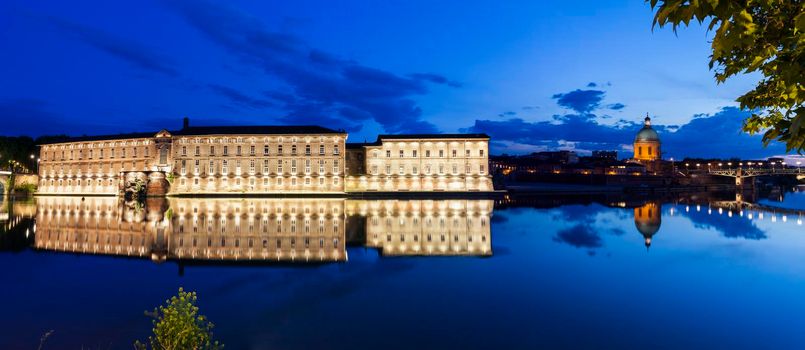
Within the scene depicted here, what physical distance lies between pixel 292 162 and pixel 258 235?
42427 mm

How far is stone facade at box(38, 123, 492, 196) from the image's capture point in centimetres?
6862

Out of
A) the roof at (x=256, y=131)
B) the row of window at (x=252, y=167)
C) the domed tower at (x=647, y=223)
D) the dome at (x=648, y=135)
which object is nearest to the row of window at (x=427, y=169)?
the row of window at (x=252, y=167)

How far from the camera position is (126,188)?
220ft

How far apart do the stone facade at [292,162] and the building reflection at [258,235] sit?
90.6 feet

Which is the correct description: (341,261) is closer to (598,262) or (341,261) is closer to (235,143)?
(598,262)

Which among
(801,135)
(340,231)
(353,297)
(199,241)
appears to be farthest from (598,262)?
(199,241)

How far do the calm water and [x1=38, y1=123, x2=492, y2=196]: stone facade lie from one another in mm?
35849

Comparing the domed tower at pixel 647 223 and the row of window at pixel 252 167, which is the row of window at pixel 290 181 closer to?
the row of window at pixel 252 167

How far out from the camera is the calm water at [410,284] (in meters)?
10.9

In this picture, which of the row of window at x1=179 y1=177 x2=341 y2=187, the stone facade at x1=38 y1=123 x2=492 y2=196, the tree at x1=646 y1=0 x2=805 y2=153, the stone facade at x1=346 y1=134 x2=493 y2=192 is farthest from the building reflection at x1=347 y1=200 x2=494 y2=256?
the stone facade at x1=38 y1=123 x2=492 y2=196

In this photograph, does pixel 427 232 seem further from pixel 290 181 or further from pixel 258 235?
pixel 290 181

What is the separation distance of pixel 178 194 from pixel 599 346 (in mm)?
70075

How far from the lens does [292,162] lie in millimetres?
68812

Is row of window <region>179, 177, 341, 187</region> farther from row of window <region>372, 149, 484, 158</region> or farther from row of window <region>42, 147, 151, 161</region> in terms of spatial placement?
row of window <region>42, 147, 151, 161</region>
